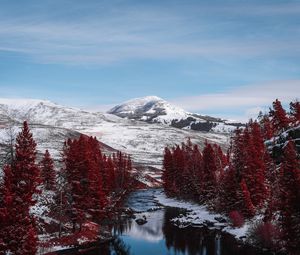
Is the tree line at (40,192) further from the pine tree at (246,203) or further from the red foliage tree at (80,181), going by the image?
the pine tree at (246,203)

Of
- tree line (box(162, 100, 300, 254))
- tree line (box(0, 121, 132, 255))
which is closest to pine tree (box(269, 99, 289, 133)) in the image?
tree line (box(162, 100, 300, 254))

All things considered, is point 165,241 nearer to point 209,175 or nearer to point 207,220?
point 207,220

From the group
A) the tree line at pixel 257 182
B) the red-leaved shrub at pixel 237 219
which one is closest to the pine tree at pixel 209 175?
the tree line at pixel 257 182

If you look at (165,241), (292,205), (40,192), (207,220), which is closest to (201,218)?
(207,220)

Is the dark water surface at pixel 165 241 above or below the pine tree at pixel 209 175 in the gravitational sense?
below

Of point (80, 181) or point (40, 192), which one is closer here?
point (40, 192)

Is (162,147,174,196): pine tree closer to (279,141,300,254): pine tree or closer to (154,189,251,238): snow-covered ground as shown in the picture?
(154,189,251,238): snow-covered ground

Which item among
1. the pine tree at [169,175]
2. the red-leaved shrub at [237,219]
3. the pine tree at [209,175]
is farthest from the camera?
the pine tree at [169,175]

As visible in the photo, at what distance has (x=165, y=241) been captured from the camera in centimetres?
6612

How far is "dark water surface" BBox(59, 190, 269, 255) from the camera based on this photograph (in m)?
58.8

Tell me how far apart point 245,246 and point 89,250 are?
21.3 m

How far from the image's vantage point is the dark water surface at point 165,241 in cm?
5884

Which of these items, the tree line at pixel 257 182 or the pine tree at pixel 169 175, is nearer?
the tree line at pixel 257 182

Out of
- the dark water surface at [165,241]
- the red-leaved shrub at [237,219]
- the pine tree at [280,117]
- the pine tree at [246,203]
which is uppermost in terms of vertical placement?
the pine tree at [280,117]
